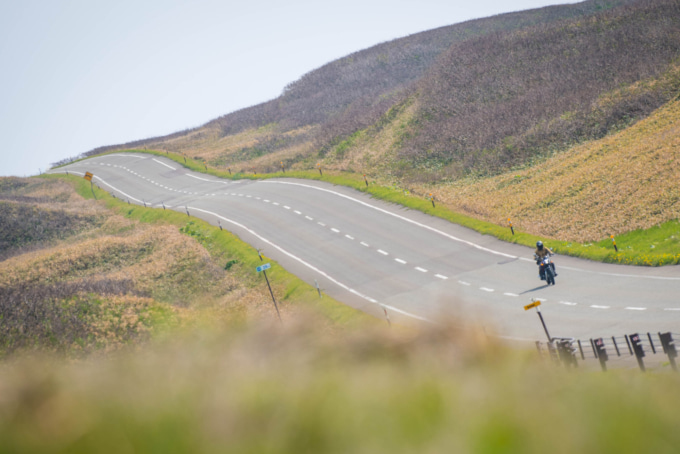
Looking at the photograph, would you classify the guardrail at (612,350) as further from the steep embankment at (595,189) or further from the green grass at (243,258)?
the steep embankment at (595,189)

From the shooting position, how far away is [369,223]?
137ft

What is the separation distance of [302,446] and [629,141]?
47917mm

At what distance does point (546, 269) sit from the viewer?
992 inches

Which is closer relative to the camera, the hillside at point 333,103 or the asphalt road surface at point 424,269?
the asphalt road surface at point 424,269

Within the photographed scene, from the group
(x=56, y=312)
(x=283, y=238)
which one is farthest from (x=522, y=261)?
(x=56, y=312)

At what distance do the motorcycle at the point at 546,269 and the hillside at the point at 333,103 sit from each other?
5026 cm

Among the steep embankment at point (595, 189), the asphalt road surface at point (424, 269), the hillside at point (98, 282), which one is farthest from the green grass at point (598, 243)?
the hillside at point (98, 282)

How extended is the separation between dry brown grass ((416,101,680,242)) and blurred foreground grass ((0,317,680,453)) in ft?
94.2

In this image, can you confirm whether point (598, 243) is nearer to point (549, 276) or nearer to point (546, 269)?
point (549, 276)

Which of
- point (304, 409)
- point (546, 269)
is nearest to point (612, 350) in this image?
point (546, 269)

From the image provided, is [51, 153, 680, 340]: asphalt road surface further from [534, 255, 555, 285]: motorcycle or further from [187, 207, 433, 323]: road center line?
[534, 255, 555, 285]: motorcycle

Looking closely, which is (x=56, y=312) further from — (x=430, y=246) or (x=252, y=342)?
(x=430, y=246)

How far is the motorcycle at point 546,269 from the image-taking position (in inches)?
985

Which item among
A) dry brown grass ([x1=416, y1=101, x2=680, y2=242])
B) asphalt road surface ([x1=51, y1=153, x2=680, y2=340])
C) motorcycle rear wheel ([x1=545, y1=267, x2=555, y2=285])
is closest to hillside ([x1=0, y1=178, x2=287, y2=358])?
asphalt road surface ([x1=51, y1=153, x2=680, y2=340])
